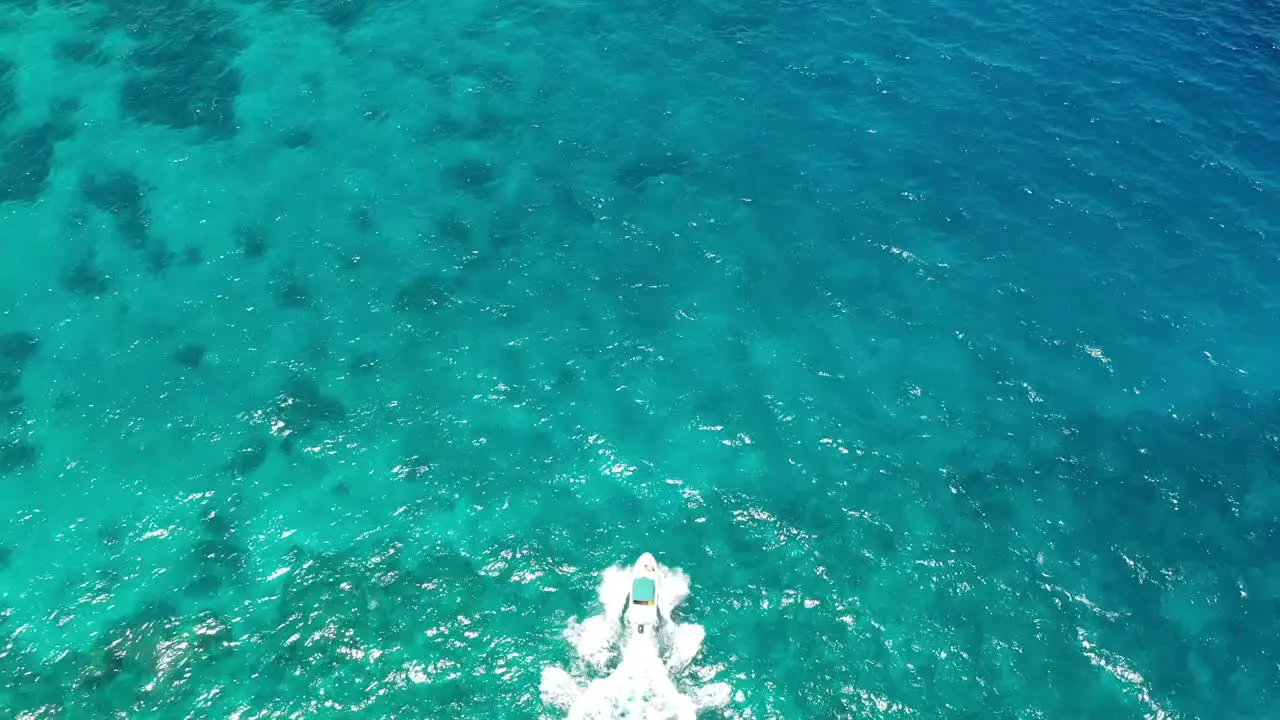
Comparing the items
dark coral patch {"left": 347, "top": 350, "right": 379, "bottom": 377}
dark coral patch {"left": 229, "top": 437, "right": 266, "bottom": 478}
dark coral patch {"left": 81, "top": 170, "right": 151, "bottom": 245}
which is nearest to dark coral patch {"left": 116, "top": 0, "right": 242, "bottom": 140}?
dark coral patch {"left": 81, "top": 170, "right": 151, "bottom": 245}

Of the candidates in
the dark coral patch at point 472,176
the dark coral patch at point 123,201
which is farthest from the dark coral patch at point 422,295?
the dark coral patch at point 123,201

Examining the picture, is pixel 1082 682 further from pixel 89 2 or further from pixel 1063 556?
pixel 89 2

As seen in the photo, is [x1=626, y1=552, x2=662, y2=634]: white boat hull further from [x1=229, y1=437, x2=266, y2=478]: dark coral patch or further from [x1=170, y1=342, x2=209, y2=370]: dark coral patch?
[x1=170, y1=342, x2=209, y2=370]: dark coral patch

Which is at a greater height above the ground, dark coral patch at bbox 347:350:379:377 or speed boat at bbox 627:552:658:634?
dark coral patch at bbox 347:350:379:377

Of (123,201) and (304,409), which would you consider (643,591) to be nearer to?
(304,409)

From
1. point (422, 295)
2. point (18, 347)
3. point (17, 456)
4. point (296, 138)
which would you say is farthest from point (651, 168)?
point (17, 456)
